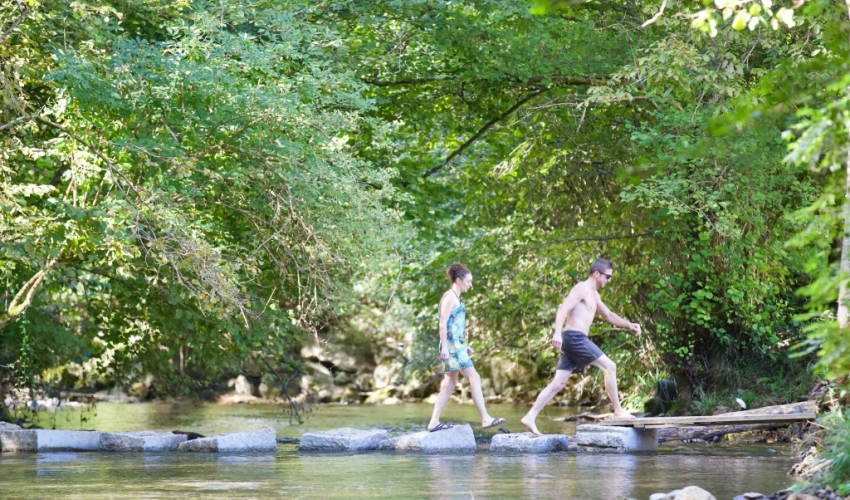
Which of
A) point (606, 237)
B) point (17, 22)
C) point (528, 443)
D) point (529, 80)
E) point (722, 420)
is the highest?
point (529, 80)

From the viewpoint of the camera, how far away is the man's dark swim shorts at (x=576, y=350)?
12.8m

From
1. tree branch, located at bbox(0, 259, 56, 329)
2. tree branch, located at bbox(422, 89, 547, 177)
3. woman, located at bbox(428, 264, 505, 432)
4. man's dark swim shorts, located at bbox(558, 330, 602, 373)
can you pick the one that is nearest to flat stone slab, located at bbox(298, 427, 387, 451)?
Answer: woman, located at bbox(428, 264, 505, 432)

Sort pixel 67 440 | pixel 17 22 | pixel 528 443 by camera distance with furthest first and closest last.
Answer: pixel 67 440, pixel 528 443, pixel 17 22

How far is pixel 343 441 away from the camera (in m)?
13.1

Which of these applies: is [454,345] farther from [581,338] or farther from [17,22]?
[17,22]

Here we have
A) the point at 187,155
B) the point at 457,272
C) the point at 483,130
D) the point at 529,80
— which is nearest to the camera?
the point at 457,272

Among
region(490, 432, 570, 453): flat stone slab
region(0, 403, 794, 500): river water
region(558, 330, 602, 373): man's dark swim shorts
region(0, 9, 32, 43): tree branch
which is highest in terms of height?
region(0, 9, 32, 43): tree branch

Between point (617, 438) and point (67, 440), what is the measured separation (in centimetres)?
686

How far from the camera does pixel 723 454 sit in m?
12.2

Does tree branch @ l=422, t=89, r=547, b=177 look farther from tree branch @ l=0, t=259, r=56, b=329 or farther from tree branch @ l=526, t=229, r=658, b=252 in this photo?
tree branch @ l=0, t=259, r=56, b=329

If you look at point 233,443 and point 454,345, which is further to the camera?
point 233,443

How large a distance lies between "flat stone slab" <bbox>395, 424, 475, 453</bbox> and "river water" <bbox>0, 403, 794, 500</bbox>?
25 centimetres

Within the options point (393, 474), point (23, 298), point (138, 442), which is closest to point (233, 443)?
point (138, 442)

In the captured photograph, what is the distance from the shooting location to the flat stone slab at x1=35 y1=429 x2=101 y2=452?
44.7 feet
